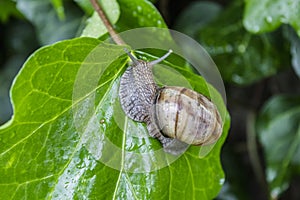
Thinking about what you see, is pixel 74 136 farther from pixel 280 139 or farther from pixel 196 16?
pixel 196 16

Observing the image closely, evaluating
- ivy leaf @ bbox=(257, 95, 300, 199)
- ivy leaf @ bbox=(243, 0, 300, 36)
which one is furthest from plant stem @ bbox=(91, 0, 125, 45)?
ivy leaf @ bbox=(257, 95, 300, 199)

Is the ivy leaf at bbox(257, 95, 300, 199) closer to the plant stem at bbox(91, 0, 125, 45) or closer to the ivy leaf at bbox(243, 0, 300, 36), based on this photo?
the ivy leaf at bbox(243, 0, 300, 36)

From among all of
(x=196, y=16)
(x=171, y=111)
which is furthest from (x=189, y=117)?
(x=196, y=16)

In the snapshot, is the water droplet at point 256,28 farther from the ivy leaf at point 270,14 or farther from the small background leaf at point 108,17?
the small background leaf at point 108,17

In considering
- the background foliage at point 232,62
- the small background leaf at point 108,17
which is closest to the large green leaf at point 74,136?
the background foliage at point 232,62

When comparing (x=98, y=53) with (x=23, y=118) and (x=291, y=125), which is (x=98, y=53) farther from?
(x=291, y=125)

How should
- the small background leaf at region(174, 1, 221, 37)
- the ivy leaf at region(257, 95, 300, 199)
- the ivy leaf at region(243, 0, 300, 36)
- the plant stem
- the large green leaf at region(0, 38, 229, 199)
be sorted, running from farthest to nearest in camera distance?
the small background leaf at region(174, 1, 221, 37)
the ivy leaf at region(257, 95, 300, 199)
the ivy leaf at region(243, 0, 300, 36)
the plant stem
the large green leaf at region(0, 38, 229, 199)
